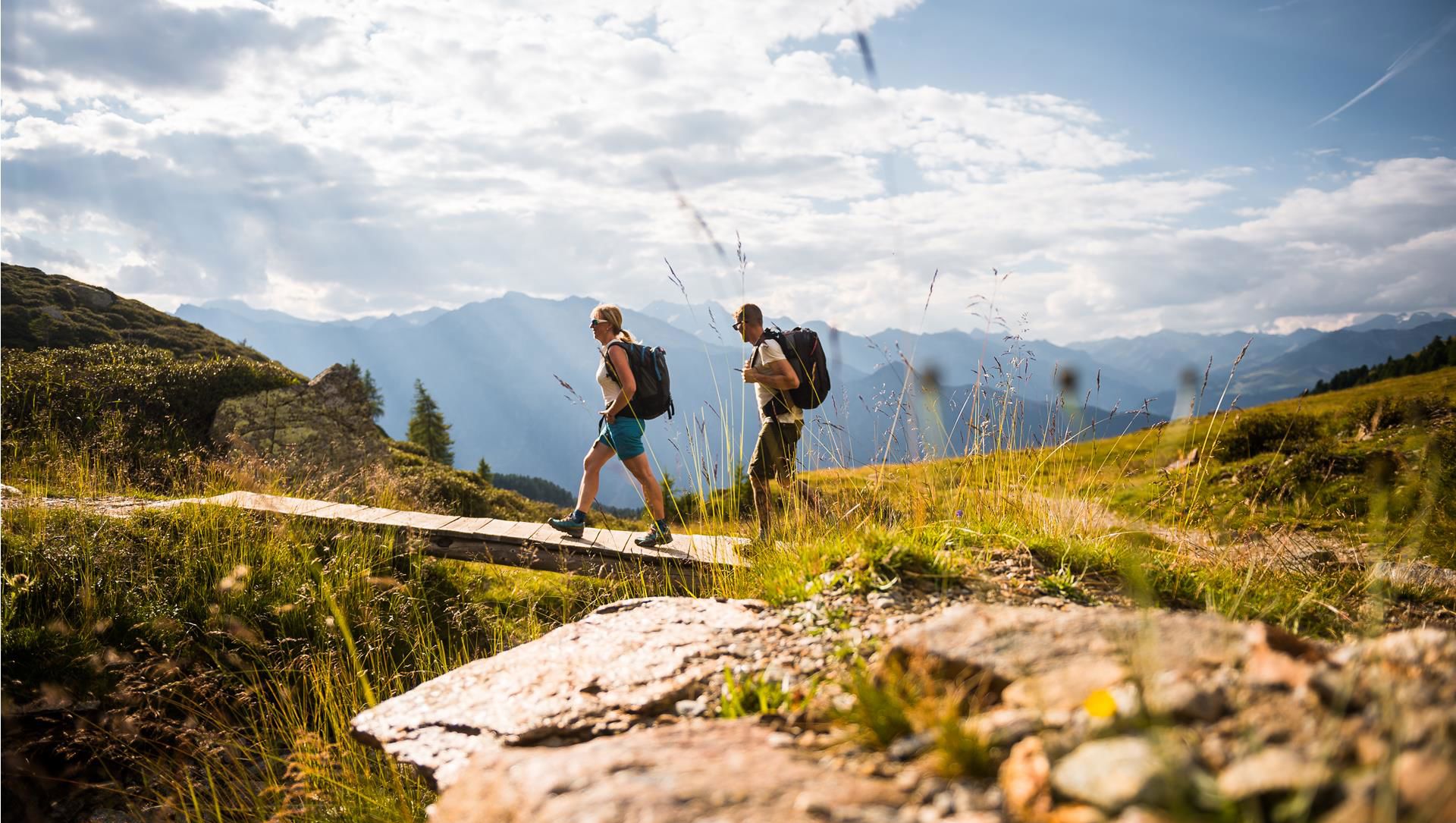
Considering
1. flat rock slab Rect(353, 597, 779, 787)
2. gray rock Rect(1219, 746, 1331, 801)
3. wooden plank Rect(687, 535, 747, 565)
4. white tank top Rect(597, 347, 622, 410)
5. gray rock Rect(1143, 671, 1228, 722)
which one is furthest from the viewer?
white tank top Rect(597, 347, 622, 410)

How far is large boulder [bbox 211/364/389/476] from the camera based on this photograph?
44.3 ft

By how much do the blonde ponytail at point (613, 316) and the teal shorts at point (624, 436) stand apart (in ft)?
2.77

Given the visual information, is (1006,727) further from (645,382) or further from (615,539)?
(615,539)

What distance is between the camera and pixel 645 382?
7086 millimetres

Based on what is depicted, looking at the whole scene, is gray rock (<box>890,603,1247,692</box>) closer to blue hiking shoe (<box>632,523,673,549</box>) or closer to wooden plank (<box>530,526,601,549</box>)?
blue hiking shoe (<box>632,523,673,549</box>)

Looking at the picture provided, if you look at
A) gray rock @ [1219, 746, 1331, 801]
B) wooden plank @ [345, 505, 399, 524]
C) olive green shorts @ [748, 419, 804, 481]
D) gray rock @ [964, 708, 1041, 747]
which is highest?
olive green shorts @ [748, 419, 804, 481]

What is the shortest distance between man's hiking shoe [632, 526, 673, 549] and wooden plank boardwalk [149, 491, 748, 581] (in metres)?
0.08

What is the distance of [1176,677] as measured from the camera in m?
1.61

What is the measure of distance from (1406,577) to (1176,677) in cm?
449

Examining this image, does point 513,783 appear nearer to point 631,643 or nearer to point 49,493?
point 631,643

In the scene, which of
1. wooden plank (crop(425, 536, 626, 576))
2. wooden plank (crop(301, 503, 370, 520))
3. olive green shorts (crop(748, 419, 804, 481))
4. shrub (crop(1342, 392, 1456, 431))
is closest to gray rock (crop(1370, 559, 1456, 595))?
olive green shorts (crop(748, 419, 804, 481))

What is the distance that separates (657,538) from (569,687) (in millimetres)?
4278

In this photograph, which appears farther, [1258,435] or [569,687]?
[1258,435]

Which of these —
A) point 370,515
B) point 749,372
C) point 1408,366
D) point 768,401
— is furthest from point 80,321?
point 1408,366
